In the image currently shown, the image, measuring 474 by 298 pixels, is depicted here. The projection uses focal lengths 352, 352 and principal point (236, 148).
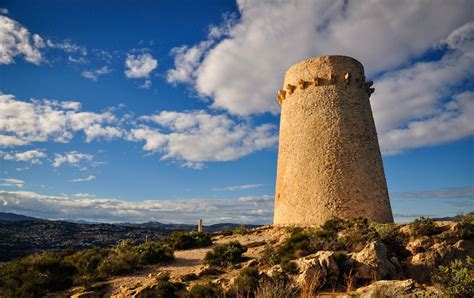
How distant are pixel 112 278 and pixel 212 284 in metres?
Answer: 4.85

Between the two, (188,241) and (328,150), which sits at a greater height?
(328,150)

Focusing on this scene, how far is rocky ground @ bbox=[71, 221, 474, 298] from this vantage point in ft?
28.0

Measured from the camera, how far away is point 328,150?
665 inches

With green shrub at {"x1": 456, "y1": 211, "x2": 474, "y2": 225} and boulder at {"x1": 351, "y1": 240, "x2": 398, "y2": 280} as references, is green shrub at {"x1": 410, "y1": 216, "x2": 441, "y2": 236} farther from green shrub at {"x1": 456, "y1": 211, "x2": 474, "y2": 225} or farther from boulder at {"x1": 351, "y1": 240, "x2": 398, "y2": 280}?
boulder at {"x1": 351, "y1": 240, "x2": 398, "y2": 280}

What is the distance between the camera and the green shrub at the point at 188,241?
17094 mm

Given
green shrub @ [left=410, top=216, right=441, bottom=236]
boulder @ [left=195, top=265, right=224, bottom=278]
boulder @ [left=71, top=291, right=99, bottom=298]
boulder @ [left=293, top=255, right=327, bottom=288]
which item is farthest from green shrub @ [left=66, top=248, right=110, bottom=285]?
green shrub @ [left=410, top=216, right=441, bottom=236]

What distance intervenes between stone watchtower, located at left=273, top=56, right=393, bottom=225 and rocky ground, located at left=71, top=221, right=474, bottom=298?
2.99m

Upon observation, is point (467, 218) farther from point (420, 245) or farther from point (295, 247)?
point (295, 247)

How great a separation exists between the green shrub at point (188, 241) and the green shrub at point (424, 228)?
9.29m

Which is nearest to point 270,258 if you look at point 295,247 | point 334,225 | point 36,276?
point 295,247

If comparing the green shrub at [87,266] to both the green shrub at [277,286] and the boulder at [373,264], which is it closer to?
the green shrub at [277,286]

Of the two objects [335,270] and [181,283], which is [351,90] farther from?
[181,283]

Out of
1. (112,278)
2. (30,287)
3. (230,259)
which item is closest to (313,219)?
(230,259)

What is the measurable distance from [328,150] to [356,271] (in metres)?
7.64
